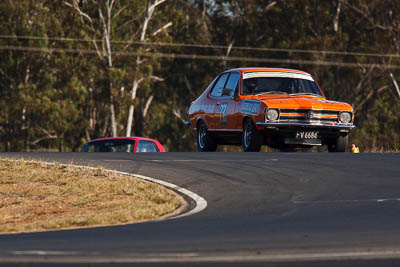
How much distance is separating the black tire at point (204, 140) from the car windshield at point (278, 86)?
1656 mm

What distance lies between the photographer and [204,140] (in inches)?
720

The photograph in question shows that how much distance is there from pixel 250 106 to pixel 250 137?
60 centimetres

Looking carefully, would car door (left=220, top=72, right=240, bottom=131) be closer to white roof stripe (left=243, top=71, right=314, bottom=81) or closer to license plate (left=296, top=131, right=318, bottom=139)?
white roof stripe (left=243, top=71, right=314, bottom=81)

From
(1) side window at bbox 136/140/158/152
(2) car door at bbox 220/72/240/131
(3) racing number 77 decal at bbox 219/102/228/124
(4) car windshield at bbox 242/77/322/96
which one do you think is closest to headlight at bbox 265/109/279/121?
(4) car windshield at bbox 242/77/322/96

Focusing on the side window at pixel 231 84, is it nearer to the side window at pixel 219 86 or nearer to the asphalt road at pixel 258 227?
the side window at pixel 219 86

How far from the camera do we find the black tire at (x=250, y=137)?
16.2 meters

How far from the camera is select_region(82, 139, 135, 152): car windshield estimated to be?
22516 mm

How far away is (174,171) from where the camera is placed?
1361 centimetres

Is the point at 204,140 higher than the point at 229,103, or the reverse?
the point at 229,103

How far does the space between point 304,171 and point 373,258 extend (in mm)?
6459

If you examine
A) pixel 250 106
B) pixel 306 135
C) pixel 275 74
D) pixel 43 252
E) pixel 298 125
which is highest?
pixel 275 74

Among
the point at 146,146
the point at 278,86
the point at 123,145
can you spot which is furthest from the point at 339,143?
the point at 123,145

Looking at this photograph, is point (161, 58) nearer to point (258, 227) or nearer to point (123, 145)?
point (123, 145)

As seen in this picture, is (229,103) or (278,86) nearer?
(229,103)
